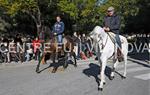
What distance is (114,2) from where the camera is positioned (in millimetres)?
40281

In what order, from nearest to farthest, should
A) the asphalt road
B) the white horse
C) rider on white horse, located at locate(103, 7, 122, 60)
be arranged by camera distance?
the asphalt road → the white horse → rider on white horse, located at locate(103, 7, 122, 60)

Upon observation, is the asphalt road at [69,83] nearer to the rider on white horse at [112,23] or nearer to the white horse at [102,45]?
the white horse at [102,45]

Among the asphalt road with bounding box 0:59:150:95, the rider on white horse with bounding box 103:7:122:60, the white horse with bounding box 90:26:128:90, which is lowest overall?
the asphalt road with bounding box 0:59:150:95

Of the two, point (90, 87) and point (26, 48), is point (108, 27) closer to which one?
point (90, 87)

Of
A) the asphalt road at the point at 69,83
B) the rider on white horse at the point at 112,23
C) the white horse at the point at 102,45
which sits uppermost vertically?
the rider on white horse at the point at 112,23

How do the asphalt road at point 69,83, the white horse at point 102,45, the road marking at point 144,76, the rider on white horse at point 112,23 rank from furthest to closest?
the road marking at point 144,76 < the rider on white horse at point 112,23 < the white horse at point 102,45 < the asphalt road at point 69,83

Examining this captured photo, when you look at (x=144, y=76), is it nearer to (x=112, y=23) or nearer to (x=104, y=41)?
(x=112, y=23)

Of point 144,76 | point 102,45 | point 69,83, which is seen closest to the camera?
point 102,45

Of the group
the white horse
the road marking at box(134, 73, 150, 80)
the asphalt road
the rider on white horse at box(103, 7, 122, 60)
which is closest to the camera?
the asphalt road

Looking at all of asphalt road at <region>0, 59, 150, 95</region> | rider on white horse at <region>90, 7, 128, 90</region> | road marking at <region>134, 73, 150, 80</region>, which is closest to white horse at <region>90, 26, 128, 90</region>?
rider on white horse at <region>90, 7, 128, 90</region>

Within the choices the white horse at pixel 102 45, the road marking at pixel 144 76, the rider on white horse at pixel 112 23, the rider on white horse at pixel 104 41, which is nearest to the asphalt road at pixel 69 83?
the road marking at pixel 144 76

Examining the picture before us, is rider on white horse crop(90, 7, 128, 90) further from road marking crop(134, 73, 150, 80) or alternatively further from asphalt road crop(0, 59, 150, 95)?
road marking crop(134, 73, 150, 80)

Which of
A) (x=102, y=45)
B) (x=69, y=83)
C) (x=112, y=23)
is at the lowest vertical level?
(x=69, y=83)

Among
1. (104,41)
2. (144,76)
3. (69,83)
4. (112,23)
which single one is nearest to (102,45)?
(104,41)
